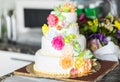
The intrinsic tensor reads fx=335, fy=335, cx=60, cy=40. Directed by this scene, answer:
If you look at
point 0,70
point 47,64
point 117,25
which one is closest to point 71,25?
point 47,64

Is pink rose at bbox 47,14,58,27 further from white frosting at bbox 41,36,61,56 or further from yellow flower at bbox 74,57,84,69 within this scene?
yellow flower at bbox 74,57,84,69

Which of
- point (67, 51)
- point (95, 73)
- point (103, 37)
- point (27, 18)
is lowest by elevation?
point (95, 73)

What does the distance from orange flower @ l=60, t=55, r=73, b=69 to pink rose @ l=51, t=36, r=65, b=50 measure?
0.06 meters

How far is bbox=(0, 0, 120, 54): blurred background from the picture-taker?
2.58 metres

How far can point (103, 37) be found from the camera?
2043 mm

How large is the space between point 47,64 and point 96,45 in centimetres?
50

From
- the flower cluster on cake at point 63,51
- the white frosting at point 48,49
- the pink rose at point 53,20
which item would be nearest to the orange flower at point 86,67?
the flower cluster on cake at point 63,51

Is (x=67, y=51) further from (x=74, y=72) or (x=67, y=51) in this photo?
(x=74, y=72)

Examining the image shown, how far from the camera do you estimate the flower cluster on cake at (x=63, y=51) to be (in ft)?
5.36

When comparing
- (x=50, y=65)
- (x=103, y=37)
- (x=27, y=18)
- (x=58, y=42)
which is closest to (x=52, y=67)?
(x=50, y=65)

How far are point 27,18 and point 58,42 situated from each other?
3.96 ft

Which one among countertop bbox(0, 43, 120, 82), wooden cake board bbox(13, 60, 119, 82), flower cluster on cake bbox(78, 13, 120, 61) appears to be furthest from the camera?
countertop bbox(0, 43, 120, 82)

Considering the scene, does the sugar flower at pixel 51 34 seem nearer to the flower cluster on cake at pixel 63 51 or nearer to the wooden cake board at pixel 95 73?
the flower cluster on cake at pixel 63 51

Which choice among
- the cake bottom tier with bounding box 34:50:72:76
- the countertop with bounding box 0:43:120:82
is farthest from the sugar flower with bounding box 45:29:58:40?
the countertop with bounding box 0:43:120:82
